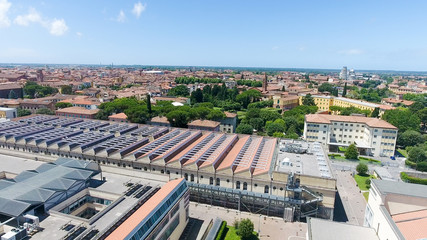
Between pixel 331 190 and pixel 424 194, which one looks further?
pixel 331 190

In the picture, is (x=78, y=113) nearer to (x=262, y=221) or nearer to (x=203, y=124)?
(x=203, y=124)

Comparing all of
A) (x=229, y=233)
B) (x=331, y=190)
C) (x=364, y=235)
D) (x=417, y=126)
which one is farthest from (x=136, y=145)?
(x=417, y=126)

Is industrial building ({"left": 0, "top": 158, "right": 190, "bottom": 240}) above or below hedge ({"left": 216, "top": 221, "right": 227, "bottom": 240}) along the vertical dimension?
above

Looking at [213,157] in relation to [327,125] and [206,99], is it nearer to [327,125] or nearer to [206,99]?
[327,125]

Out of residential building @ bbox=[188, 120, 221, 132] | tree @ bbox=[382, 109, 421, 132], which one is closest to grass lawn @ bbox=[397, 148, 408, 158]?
tree @ bbox=[382, 109, 421, 132]

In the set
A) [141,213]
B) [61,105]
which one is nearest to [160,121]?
[61,105]

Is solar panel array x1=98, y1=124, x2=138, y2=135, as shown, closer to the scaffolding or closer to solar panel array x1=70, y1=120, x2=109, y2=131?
solar panel array x1=70, y1=120, x2=109, y2=131
